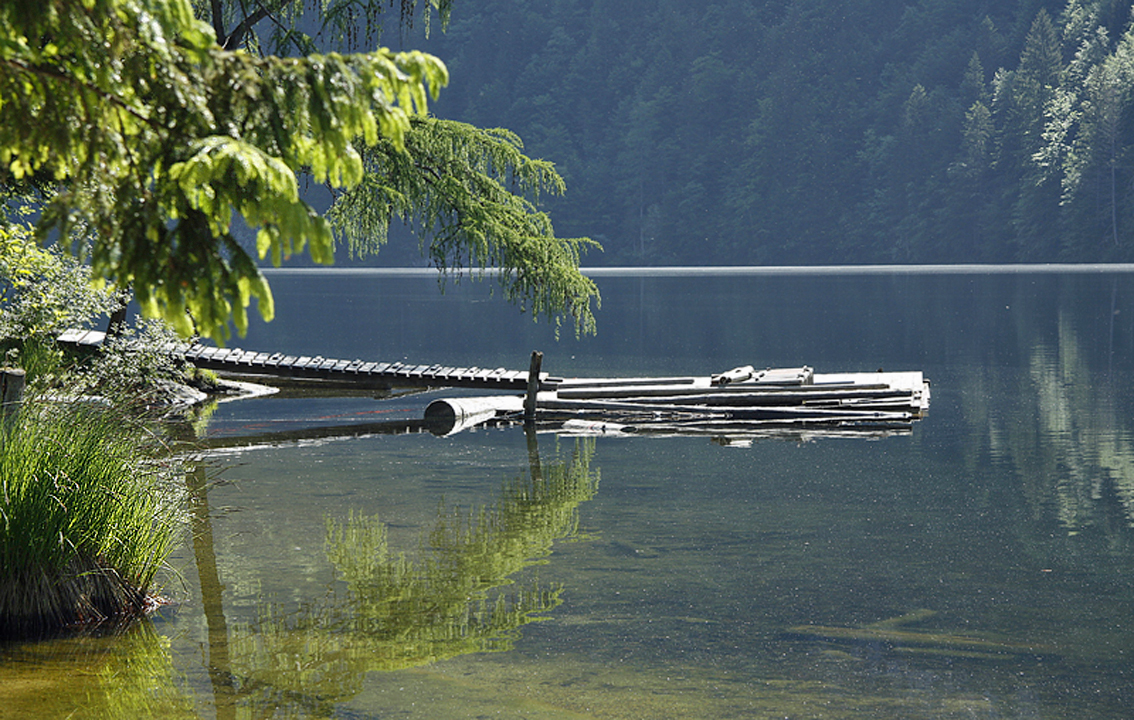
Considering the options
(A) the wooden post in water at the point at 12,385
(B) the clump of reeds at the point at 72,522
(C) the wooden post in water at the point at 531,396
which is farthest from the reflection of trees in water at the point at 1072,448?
(A) the wooden post in water at the point at 12,385

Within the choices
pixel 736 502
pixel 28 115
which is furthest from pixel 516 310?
pixel 28 115

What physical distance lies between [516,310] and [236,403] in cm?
3330

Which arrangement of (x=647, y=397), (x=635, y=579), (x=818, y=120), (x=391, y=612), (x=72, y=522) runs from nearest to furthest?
Result: (x=72, y=522)
(x=391, y=612)
(x=635, y=579)
(x=647, y=397)
(x=818, y=120)

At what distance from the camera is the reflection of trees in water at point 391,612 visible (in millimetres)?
7832

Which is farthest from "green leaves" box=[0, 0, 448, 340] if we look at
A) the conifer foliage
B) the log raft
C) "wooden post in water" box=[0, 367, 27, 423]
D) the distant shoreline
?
the distant shoreline

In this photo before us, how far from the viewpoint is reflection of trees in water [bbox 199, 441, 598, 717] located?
7832mm

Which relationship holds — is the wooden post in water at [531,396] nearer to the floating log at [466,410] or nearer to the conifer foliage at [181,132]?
the floating log at [466,410]

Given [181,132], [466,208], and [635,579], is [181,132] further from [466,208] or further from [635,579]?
[466,208]

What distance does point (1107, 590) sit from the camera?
32.4ft

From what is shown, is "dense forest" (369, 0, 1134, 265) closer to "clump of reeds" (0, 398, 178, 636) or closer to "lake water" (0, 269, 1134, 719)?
"lake water" (0, 269, 1134, 719)

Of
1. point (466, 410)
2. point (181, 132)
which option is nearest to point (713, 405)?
point (466, 410)

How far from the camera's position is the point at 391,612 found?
934 centimetres

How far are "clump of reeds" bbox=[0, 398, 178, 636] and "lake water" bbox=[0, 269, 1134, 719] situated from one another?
0.31 m

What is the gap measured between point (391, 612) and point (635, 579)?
2089 mm
